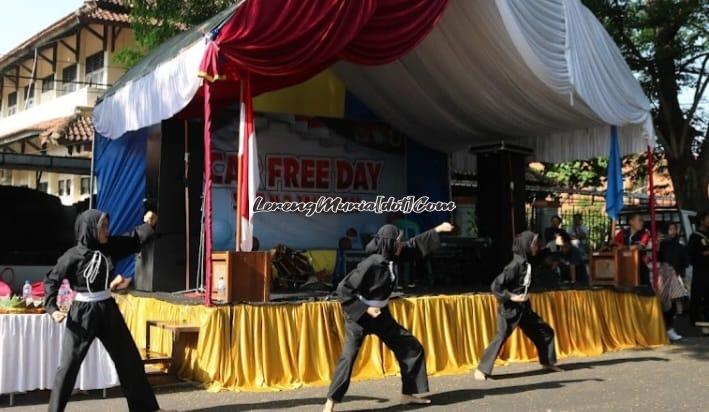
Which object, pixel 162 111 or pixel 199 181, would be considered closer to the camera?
pixel 162 111

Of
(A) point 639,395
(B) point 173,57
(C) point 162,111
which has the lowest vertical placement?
(A) point 639,395

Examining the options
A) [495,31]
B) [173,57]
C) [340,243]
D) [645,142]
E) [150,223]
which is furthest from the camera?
[340,243]

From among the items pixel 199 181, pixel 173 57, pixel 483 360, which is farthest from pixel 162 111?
pixel 483 360

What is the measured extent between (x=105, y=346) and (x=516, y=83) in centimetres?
638

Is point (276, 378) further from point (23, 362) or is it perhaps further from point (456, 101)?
point (456, 101)

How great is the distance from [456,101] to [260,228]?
3.53m

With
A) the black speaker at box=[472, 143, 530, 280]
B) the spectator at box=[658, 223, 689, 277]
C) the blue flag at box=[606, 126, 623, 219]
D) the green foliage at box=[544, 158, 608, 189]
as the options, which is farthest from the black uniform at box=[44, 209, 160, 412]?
the green foliage at box=[544, 158, 608, 189]

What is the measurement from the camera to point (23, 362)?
6008 millimetres

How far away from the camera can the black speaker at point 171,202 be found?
28.8ft

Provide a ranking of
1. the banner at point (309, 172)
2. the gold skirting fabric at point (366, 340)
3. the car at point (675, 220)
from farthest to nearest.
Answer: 1. the car at point (675, 220)
2. the banner at point (309, 172)
3. the gold skirting fabric at point (366, 340)

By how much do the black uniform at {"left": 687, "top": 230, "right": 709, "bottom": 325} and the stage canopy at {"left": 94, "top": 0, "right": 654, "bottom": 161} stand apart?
5.05 ft

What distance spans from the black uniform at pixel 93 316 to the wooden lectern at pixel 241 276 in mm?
1438

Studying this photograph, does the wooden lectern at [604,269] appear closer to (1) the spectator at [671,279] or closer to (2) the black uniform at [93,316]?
(1) the spectator at [671,279]

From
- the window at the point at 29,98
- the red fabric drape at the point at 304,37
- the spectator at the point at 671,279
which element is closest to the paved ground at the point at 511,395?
the red fabric drape at the point at 304,37
